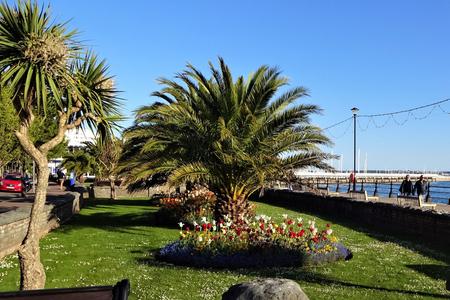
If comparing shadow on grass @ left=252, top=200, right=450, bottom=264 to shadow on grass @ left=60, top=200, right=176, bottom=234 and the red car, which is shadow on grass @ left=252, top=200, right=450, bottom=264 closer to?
shadow on grass @ left=60, top=200, right=176, bottom=234

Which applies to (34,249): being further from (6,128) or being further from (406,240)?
(6,128)

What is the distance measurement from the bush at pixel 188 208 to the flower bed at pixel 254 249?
18.5ft

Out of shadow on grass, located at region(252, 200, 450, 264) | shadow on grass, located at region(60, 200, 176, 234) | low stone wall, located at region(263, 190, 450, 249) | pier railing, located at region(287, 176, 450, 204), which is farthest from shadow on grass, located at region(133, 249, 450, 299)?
shadow on grass, located at region(60, 200, 176, 234)

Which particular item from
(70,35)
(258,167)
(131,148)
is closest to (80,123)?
(70,35)

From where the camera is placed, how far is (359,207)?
20.8m

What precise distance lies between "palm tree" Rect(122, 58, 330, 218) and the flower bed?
3.08 meters

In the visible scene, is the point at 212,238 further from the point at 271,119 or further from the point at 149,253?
the point at 271,119

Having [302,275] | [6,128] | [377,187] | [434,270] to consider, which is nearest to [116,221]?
[302,275]

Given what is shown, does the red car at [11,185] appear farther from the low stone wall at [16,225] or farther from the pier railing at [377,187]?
the low stone wall at [16,225]

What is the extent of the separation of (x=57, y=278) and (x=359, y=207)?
14.2 m

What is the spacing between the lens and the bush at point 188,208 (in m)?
17.8

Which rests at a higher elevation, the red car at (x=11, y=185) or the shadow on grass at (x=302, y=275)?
the red car at (x=11, y=185)

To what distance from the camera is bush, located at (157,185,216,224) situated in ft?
58.5

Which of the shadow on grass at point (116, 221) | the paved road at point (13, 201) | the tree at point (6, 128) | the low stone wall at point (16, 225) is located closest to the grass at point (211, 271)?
the low stone wall at point (16, 225)
